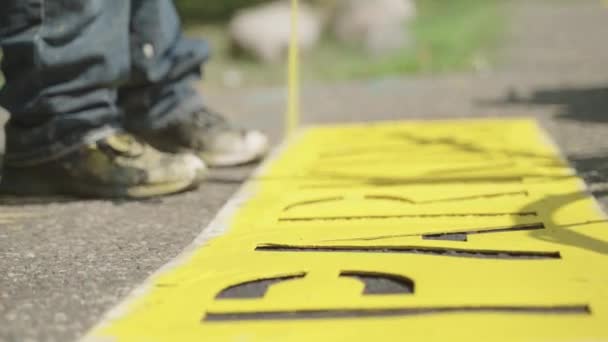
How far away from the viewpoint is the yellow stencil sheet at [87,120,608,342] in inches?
Answer: 58.6

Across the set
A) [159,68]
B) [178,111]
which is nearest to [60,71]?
[159,68]

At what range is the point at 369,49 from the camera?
23.4 ft

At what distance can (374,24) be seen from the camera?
24.7 ft

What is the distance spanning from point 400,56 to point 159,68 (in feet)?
12.9

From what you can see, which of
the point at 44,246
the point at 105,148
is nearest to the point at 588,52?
the point at 105,148

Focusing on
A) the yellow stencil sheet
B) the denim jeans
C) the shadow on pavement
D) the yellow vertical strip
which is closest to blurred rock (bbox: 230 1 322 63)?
the yellow vertical strip

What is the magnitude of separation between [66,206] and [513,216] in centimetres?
112

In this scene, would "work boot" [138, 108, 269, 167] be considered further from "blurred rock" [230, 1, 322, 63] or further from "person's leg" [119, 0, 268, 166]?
"blurred rock" [230, 1, 322, 63]

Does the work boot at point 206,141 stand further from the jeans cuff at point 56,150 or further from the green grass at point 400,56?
the green grass at point 400,56

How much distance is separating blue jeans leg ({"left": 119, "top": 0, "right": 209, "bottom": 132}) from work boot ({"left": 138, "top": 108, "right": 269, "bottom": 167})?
0.04 m

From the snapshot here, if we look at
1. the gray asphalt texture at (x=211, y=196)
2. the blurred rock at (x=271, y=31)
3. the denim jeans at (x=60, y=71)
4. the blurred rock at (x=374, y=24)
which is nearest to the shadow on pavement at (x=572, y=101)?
the gray asphalt texture at (x=211, y=196)

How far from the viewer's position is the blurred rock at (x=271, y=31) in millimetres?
7086

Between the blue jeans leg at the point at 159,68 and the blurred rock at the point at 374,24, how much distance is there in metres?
4.00

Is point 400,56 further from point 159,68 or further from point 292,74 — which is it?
point 159,68
